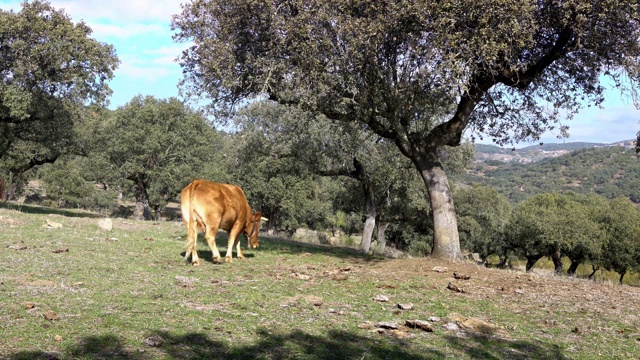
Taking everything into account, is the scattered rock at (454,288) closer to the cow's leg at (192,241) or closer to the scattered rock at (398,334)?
the scattered rock at (398,334)

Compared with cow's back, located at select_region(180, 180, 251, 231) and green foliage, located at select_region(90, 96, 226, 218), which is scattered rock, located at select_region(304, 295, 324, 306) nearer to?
cow's back, located at select_region(180, 180, 251, 231)

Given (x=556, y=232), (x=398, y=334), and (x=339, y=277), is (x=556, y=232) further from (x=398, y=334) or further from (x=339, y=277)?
(x=398, y=334)

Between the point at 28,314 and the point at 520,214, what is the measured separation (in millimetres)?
46084

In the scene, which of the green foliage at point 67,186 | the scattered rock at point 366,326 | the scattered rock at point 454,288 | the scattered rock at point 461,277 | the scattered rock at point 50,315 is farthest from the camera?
the green foliage at point 67,186

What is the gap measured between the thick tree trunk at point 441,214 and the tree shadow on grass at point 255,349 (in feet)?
25.4

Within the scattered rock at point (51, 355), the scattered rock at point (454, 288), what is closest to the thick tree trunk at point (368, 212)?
the scattered rock at point (454, 288)

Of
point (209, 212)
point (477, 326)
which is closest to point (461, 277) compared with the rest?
point (477, 326)

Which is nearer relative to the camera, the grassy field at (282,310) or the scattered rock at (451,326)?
the grassy field at (282,310)

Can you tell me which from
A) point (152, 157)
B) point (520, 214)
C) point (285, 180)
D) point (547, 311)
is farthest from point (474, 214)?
point (547, 311)

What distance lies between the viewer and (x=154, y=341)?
5465mm

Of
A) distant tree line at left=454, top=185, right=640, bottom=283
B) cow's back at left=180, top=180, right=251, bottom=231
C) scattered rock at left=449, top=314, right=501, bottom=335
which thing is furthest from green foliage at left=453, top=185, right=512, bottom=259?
scattered rock at left=449, top=314, right=501, bottom=335

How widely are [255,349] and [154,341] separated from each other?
3.67 feet

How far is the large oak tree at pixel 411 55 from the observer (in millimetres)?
11117

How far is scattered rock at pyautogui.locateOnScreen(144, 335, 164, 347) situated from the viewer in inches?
213
